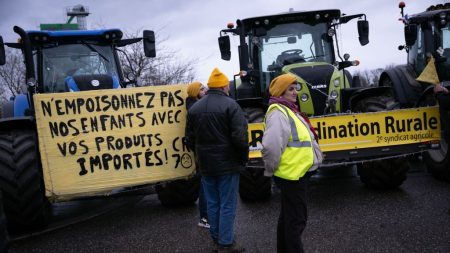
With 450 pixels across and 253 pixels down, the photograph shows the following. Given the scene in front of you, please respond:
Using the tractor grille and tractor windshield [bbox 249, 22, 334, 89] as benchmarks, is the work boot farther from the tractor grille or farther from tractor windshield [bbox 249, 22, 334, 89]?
tractor windshield [bbox 249, 22, 334, 89]

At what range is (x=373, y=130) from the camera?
17.7ft

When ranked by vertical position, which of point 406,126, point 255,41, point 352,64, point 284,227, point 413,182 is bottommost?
point 413,182

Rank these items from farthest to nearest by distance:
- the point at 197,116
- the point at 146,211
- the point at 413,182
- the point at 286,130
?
the point at 413,182
the point at 146,211
the point at 197,116
the point at 286,130

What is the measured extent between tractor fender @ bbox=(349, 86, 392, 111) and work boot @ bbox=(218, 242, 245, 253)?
3260mm

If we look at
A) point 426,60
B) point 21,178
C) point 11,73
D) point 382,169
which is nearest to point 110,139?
point 21,178

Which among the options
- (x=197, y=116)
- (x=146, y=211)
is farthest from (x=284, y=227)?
(x=146, y=211)

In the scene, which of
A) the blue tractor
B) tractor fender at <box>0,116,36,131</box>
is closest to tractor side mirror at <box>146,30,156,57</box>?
the blue tractor

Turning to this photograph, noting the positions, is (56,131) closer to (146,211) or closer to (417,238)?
(146,211)

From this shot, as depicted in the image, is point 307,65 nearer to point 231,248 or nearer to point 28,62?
point 231,248

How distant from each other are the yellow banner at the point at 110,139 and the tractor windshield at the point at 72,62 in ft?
5.18

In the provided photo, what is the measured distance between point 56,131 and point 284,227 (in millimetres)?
2918

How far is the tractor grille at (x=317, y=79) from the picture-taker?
6367mm

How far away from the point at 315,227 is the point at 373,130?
1.48 m

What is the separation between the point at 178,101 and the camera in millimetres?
5270
